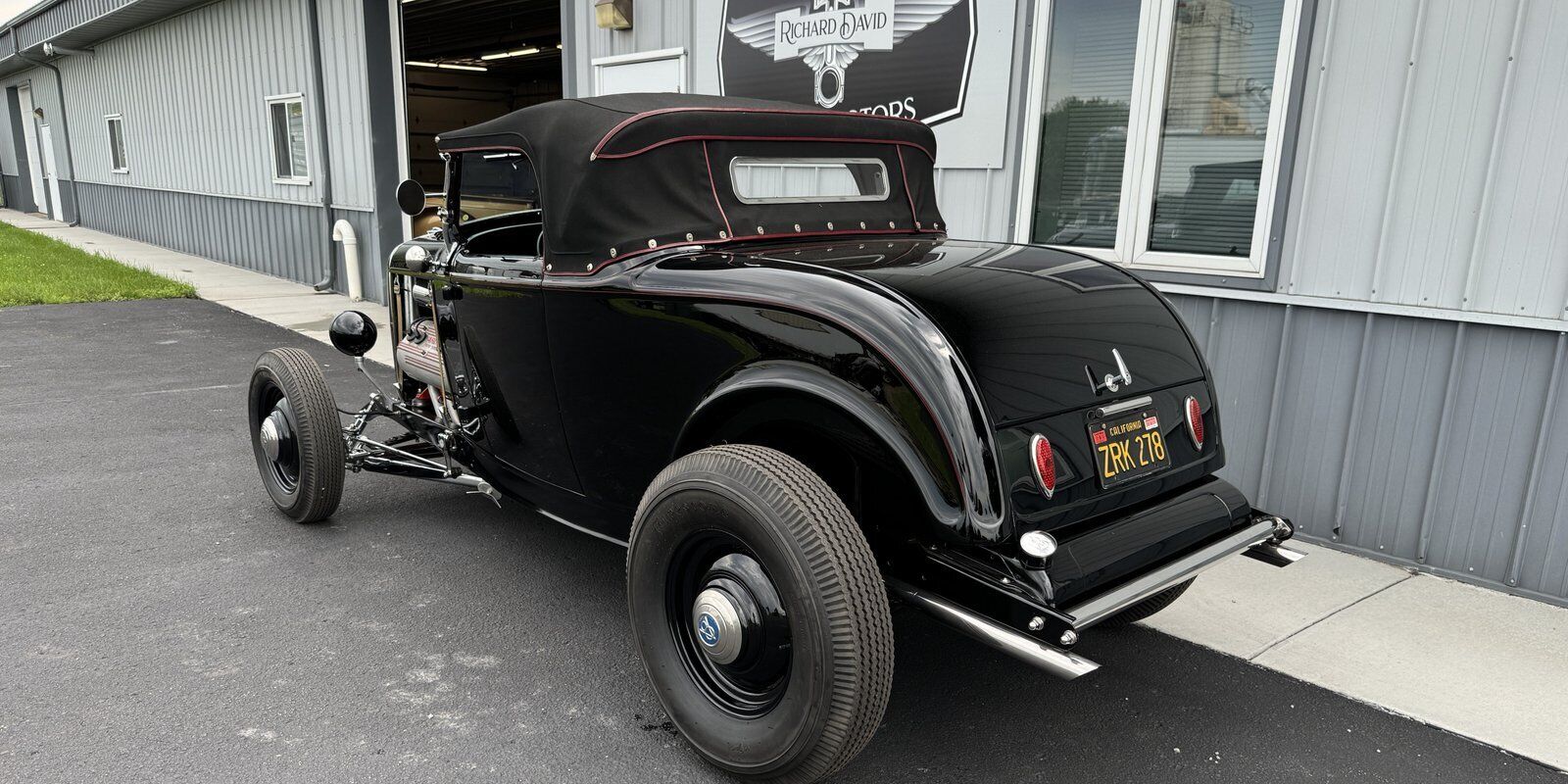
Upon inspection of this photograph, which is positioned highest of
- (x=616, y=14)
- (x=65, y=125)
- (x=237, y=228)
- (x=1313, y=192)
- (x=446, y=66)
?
(x=446, y=66)

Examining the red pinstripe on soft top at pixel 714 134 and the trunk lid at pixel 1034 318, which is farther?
the red pinstripe on soft top at pixel 714 134

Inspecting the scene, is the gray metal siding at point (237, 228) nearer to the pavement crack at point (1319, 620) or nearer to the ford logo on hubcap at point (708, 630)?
the ford logo on hubcap at point (708, 630)

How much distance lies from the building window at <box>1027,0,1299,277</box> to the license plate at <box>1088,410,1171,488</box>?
6.33 feet

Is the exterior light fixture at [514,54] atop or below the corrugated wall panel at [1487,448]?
atop

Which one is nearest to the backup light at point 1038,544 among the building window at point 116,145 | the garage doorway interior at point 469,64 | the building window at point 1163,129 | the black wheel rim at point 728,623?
the black wheel rim at point 728,623

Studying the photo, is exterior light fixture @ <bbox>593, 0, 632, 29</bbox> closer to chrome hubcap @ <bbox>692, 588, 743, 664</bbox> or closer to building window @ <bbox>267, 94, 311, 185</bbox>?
chrome hubcap @ <bbox>692, 588, 743, 664</bbox>

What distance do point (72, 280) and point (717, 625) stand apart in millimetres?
12686

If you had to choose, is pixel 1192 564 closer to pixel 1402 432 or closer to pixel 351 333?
pixel 1402 432

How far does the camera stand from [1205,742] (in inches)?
106

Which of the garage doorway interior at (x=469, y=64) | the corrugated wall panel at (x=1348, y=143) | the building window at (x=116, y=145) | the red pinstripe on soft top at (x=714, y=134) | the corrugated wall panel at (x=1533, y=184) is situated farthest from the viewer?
the building window at (x=116, y=145)

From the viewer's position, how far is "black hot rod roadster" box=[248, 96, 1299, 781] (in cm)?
221

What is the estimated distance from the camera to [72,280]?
11.5m

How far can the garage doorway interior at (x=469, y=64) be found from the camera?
1230 cm

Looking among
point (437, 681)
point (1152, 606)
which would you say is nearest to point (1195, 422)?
point (1152, 606)
